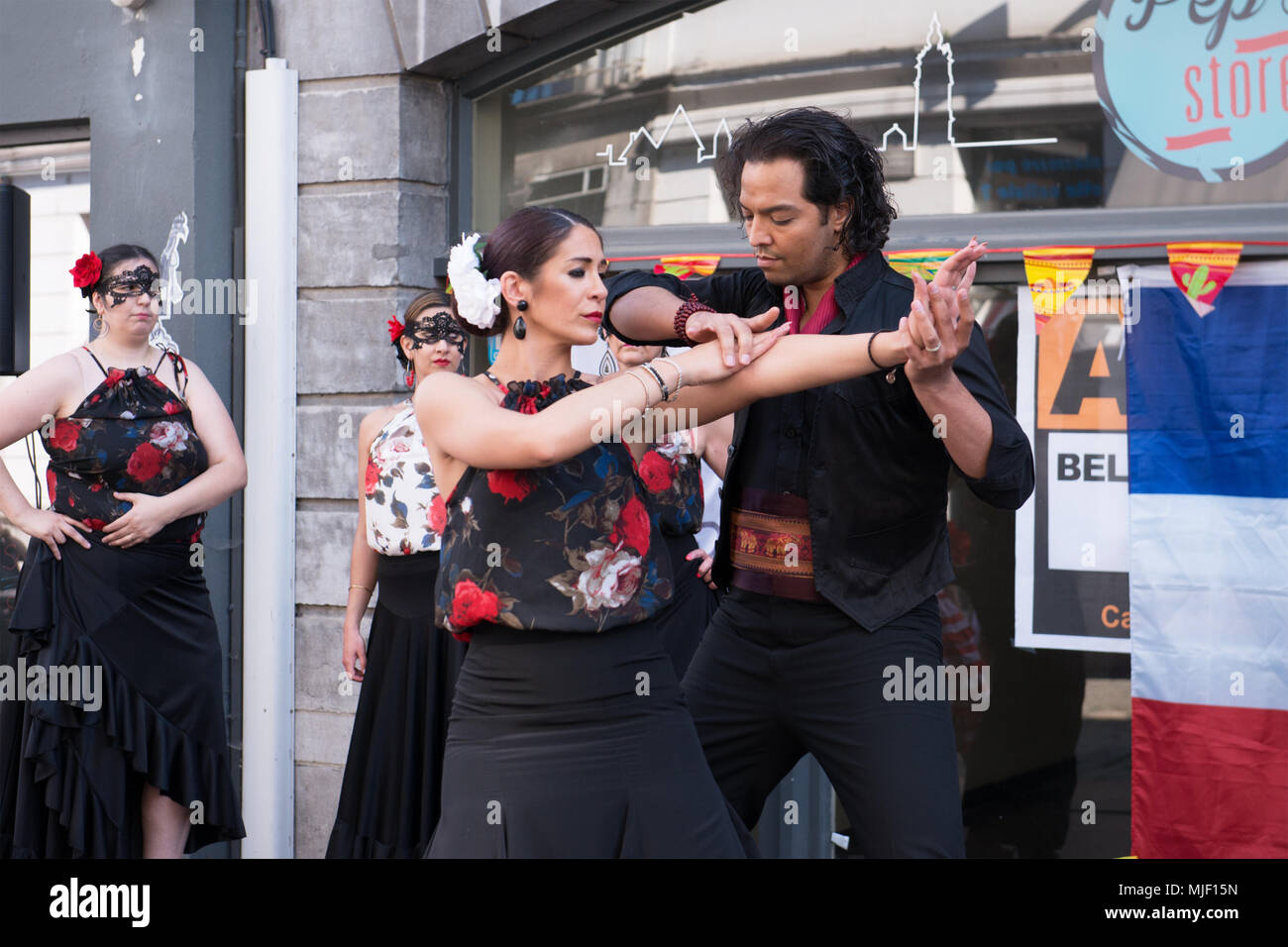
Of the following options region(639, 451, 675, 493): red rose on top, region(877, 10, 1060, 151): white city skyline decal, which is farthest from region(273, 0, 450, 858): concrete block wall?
region(877, 10, 1060, 151): white city skyline decal

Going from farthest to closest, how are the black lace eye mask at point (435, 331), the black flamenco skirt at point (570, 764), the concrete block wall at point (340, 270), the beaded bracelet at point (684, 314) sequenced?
the concrete block wall at point (340, 270) → the black lace eye mask at point (435, 331) → the beaded bracelet at point (684, 314) → the black flamenco skirt at point (570, 764)

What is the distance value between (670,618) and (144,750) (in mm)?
1984

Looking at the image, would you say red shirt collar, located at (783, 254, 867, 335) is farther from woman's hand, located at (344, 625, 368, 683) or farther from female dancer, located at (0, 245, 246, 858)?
female dancer, located at (0, 245, 246, 858)

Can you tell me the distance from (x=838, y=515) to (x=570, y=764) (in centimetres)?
86

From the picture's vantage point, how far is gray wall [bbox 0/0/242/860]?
6141 mm

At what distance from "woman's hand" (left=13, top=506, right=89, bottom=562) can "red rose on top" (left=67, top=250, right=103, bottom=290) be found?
88 centimetres

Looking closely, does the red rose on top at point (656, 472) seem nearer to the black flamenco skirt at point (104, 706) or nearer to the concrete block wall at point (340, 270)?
the concrete block wall at point (340, 270)

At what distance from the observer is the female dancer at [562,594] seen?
2.92 m

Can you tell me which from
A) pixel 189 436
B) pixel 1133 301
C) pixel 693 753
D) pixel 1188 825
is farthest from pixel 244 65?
pixel 1188 825

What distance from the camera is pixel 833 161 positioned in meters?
3.35

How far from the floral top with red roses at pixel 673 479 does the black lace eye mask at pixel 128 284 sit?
6.61 feet

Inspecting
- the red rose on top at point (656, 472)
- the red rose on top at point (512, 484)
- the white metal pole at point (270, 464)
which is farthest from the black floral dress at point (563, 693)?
the white metal pole at point (270, 464)

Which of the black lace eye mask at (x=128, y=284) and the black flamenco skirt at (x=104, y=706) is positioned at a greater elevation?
the black lace eye mask at (x=128, y=284)
